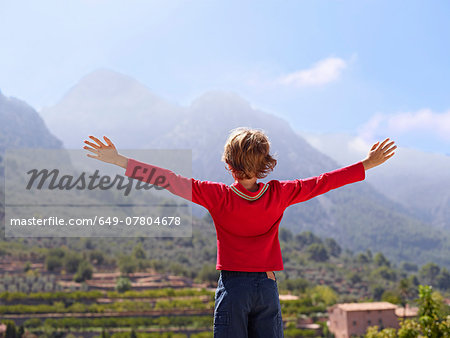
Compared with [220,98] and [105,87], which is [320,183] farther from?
[105,87]

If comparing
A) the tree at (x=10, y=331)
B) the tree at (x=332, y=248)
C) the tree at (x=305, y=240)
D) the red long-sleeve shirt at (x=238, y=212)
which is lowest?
the tree at (x=10, y=331)

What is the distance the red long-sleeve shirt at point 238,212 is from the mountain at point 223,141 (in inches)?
3493

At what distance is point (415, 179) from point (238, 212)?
552 feet

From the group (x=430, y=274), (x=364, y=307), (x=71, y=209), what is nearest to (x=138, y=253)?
(x=71, y=209)

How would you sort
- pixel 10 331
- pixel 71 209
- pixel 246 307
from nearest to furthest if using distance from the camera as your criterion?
1. pixel 246 307
2. pixel 10 331
3. pixel 71 209

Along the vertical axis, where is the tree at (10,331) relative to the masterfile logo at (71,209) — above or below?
below

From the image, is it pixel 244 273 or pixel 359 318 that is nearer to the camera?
pixel 244 273

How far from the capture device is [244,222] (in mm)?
1627

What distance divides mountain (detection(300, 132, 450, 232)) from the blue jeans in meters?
124

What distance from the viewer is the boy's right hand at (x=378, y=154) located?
6.09ft

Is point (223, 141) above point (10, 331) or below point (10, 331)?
above

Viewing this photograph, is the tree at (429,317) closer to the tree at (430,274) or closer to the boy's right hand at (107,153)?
the boy's right hand at (107,153)

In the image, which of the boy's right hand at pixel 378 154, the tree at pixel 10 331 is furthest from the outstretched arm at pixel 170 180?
the tree at pixel 10 331

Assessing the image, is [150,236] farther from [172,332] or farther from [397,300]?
[397,300]
